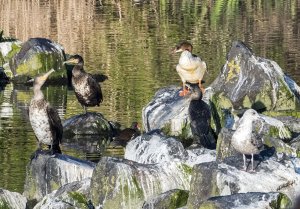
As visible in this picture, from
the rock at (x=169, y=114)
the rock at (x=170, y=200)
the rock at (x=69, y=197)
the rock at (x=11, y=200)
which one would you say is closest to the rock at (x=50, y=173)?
the rock at (x=69, y=197)

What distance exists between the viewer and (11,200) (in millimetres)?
12266

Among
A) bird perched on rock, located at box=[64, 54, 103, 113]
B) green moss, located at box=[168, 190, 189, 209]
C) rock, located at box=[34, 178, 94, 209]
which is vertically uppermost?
bird perched on rock, located at box=[64, 54, 103, 113]

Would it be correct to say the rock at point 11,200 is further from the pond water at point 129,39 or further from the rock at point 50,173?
the pond water at point 129,39

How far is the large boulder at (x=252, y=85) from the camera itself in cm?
1889

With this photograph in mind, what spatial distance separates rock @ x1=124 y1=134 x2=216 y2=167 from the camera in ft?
44.5

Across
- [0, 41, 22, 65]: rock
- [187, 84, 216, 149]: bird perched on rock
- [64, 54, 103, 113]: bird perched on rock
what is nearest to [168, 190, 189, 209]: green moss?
[187, 84, 216, 149]: bird perched on rock

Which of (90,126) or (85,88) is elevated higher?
(85,88)

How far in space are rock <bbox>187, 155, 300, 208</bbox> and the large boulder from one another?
655 cm

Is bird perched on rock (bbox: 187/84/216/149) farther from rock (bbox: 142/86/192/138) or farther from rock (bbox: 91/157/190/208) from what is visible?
rock (bbox: 91/157/190/208)

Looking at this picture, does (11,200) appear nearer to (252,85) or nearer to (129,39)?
(252,85)

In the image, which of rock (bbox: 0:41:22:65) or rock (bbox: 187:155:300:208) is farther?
rock (bbox: 0:41:22:65)

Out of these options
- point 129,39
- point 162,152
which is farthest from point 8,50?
point 162,152

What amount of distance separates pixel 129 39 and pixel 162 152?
54.4 feet

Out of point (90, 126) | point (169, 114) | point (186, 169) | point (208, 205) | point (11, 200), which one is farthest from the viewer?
point (90, 126)
